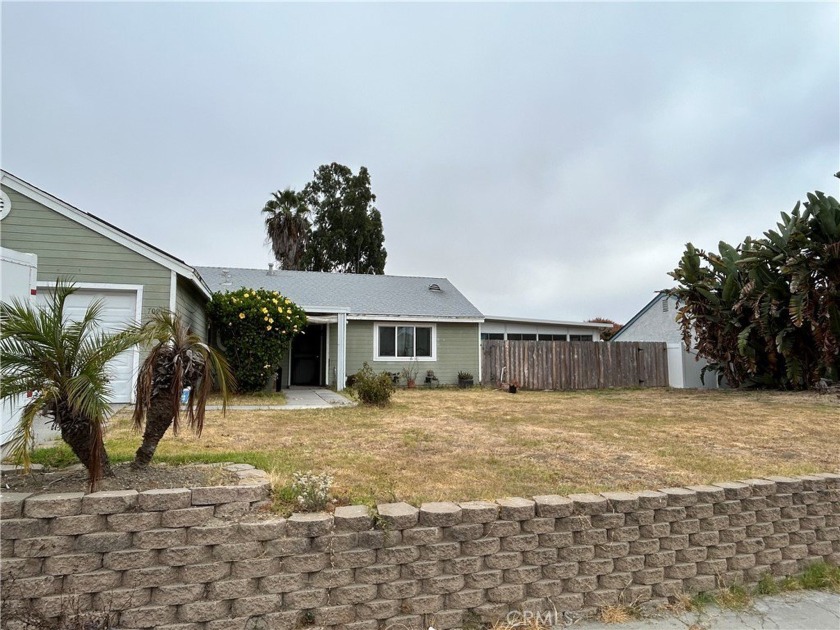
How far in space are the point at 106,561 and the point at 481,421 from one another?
623cm

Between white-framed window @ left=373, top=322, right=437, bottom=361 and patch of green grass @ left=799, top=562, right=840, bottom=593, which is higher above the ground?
white-framed window @ left=373, top=322, right=437, bottom=361

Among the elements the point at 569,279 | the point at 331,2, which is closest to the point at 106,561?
the point at 331,2

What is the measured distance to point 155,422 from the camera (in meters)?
3.18

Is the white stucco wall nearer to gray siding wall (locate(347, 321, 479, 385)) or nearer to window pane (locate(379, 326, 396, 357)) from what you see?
gray siding wall (locate(347, 321, 479, 385))

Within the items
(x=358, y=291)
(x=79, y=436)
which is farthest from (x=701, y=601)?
(x=358, y=291)

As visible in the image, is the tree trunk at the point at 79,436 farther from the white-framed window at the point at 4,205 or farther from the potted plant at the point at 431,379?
the potted plant at the point at 431,379

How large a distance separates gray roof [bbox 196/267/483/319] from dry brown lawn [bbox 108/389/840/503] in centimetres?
621

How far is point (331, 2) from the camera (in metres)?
8.95

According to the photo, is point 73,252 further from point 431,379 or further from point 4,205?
point 431,379

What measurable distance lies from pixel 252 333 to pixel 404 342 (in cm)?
614

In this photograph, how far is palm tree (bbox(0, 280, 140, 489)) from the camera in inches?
103

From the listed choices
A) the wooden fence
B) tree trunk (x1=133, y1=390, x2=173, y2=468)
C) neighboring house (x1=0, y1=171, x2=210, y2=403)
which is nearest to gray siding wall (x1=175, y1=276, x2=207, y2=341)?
neighboring house (x1=0, y1=171, x2=210, y2=403)

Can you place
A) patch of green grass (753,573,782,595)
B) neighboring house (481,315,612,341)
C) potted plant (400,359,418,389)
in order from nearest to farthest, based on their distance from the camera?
patch of green grass (753,573,782,595) → potted plant (400,359,418,389) → neighboring house (481,315,612,341)

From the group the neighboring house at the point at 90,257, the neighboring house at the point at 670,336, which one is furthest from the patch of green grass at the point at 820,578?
the neighboring house at the point at 670,336
